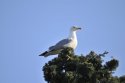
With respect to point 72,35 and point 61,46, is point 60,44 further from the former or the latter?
point 72,35

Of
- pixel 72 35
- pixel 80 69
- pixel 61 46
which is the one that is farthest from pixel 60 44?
pixel 80 69

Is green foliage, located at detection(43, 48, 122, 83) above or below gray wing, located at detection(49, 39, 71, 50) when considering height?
below

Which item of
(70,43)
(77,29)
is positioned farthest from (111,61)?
(77,29)

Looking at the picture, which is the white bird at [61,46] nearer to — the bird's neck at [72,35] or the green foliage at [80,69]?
the bird's neck at [72,35]

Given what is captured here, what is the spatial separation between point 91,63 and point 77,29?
930cm

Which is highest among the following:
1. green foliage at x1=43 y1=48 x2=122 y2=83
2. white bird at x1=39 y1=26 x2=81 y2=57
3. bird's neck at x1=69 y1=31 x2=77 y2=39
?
bird's neck at x1=69 y1=31 x2=77 y2=39

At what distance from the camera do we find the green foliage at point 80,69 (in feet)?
58.0

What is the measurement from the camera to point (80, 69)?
17.8 metres

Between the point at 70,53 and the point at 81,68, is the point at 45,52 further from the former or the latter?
the point at 81,68

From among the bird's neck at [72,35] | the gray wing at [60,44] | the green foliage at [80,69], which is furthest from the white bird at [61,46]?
the green foliage at [80,69]

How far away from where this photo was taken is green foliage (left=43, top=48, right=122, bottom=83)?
17688 mm

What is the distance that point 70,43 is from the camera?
24.4m

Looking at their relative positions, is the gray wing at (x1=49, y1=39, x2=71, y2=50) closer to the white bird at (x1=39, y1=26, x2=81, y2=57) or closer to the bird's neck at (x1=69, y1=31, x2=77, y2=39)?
the white bird at (x1=39, y1=26, x2=81, y2=57)

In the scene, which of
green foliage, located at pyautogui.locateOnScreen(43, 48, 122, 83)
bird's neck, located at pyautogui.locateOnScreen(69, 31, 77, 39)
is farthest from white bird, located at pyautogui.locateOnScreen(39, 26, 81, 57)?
green foliage, located at pyautogui.locateOnScreen(43, 48, 122, 83)
